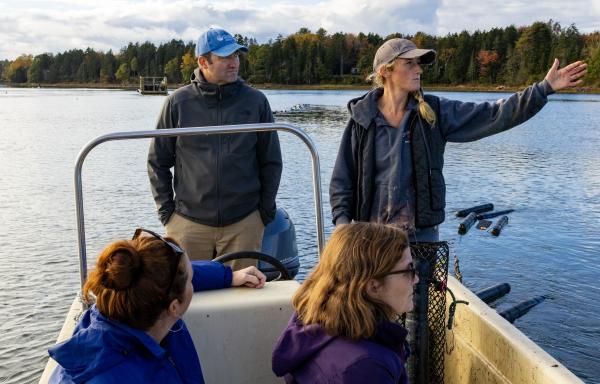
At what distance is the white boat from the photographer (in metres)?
2.46

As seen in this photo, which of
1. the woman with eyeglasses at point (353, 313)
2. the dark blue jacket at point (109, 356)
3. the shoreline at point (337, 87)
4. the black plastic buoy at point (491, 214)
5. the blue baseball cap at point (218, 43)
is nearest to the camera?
the dark blue jacket at point (109, 356)

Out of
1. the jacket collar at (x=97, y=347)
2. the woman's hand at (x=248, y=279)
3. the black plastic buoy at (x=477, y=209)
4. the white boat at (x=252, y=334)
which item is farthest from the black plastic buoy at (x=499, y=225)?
the jacket collar at (x=97, y=347)

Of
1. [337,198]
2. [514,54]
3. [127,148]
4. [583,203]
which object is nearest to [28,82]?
[514,54]

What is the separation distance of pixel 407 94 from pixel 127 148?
2066 centimetres

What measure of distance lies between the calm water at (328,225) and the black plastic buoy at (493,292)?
0.18 m

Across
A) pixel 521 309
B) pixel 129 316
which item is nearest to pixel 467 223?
pixel 521 309

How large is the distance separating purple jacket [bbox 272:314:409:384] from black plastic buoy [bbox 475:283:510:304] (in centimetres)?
702

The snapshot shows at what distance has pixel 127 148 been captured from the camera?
22656 mm

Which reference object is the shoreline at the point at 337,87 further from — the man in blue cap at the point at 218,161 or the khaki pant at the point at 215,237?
the khaki pant at the point at 215,237

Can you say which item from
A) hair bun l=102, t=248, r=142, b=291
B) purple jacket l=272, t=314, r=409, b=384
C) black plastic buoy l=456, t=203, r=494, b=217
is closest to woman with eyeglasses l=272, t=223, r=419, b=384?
purple jacket l=272, t=314, r=409, b=384

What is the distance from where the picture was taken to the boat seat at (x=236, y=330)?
2451 millimetres

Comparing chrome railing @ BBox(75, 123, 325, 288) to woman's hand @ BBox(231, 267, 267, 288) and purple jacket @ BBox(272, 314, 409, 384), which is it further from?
purple jacket @ BBox(272, 314, 409, 384)

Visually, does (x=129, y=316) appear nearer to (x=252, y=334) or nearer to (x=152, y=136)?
(x=252, y=334)

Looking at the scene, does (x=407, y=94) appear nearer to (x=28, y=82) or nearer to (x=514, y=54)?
(x=514, y=54)
